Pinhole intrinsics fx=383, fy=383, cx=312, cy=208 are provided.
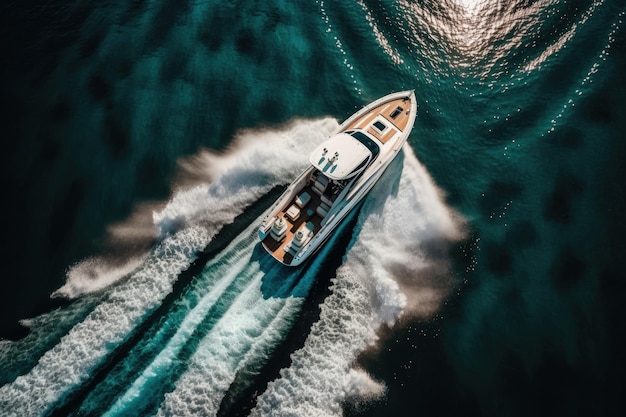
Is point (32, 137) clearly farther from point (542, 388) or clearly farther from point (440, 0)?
point (542, 388)

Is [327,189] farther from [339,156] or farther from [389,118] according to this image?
[389,118]

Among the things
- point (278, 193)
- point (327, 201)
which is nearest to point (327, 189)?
point (327, 201)

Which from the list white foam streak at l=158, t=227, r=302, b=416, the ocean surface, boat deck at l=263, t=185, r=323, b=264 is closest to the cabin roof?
boat deck at l=263, t=185, r=323, b=264

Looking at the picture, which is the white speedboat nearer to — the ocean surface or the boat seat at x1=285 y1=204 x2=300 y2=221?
the boat seat at x1=285 y1=204 x2=300 y2=221

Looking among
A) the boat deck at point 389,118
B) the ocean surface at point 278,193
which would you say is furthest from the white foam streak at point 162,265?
the boat deck at point 389,118

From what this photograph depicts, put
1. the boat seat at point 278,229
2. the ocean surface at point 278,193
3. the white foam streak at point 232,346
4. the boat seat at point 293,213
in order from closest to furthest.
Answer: the white foam streak at point 232,346 < the ocean surface at point 278,193 < the boat seat at point 278,229 < the boat seat at point 293,213

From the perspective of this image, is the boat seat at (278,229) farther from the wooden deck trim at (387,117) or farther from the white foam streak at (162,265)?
the wooden deck trim at (387,117)
